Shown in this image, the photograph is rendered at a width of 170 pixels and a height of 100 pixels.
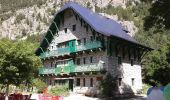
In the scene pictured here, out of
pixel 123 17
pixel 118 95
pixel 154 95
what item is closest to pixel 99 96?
pixel 118 95

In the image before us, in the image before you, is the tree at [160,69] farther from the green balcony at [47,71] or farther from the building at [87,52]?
the green balcony at [47,71]

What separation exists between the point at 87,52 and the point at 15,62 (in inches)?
553

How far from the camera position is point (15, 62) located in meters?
30.7

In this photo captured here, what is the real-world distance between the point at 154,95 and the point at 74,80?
3154cm

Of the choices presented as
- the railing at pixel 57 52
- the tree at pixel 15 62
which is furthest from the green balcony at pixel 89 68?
the tree at pixel 15 62

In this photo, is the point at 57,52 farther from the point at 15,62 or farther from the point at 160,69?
the point at 15,62

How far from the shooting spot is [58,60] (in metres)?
49.2

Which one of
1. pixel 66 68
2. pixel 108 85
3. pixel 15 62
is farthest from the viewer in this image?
pixel 66 68

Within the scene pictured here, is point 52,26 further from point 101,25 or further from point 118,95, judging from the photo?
point 118,95

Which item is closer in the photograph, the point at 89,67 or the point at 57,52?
the point at 89,67

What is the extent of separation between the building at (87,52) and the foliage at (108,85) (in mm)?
952

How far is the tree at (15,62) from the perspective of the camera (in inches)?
1190

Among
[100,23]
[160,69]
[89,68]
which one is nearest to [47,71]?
[89,68]

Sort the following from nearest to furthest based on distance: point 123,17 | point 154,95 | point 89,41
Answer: point 154,95 → point 89,41 → point 123,17
